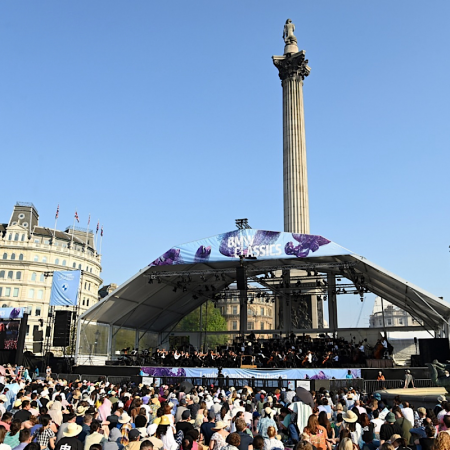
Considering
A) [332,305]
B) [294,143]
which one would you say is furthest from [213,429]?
[294,143]

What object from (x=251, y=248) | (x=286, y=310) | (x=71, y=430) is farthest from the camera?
(x=286, y=310)

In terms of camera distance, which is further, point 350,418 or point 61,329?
point 61,329

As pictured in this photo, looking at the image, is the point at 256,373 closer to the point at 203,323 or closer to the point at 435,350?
the point at 435,350

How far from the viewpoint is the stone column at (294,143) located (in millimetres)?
35309

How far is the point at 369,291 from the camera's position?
99.5ft

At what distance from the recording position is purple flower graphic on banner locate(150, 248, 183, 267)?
24.6 meters

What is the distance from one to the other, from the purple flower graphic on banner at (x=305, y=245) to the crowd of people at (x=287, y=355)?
5385 millimetres

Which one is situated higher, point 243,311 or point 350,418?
point 243,311

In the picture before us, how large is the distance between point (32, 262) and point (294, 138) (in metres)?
47.8

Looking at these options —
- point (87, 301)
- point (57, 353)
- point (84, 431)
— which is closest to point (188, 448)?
point (84, 431)

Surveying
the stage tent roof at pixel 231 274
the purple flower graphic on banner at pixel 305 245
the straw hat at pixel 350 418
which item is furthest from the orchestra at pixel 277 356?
the straw hat at pixel 350 418

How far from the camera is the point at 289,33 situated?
41.1 m

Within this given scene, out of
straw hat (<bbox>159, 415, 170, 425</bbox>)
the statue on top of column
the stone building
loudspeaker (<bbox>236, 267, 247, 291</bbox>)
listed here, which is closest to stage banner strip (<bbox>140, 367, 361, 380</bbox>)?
loudspeaker (<bbox>236, 267, 247, 291</bbox>)

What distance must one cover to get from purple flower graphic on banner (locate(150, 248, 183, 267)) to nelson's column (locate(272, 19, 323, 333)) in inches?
381
